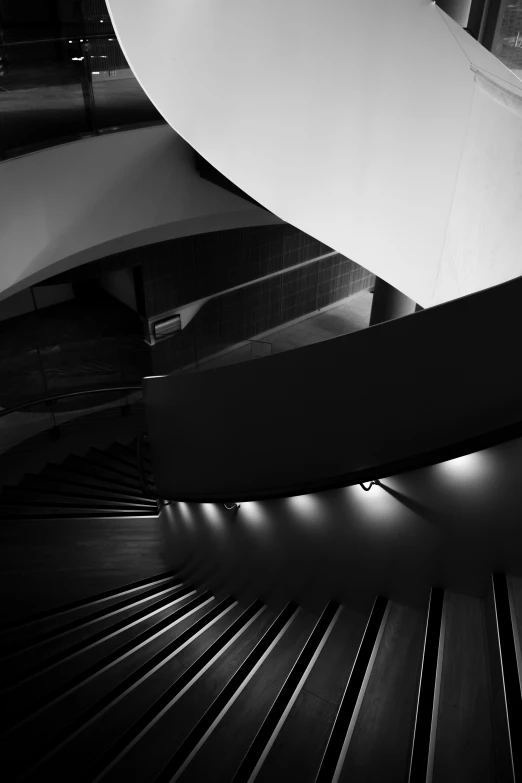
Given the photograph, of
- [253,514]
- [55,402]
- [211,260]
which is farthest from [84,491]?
[211,260]

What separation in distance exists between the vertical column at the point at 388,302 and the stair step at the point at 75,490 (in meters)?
5.41

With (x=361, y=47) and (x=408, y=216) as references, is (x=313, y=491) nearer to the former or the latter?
(x=408, y=216)

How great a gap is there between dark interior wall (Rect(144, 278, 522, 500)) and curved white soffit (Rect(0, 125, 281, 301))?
14.4ft

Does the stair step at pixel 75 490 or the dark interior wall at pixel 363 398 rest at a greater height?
the dark interior wall at pixel 363 398

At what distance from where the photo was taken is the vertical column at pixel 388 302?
10.5m

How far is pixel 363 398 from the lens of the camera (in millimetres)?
2855

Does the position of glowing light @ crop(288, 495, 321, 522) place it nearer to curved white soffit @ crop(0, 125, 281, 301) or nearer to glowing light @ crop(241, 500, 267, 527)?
glowing light @ crop(241, 500, 267, 527)

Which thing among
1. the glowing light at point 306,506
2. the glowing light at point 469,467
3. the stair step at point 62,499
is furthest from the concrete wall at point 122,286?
the glowing light at point 469,467

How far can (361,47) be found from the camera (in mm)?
6156

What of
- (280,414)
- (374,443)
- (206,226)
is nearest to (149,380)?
(280,414)

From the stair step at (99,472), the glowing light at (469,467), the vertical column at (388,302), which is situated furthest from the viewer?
the vertical column at (388,302)

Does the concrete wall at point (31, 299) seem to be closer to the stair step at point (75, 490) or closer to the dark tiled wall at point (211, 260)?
the dark tiled wall at point (211, 260)

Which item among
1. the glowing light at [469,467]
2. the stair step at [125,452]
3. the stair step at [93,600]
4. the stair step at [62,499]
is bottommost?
the stair step at [93,600]

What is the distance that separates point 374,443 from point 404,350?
50 cm
